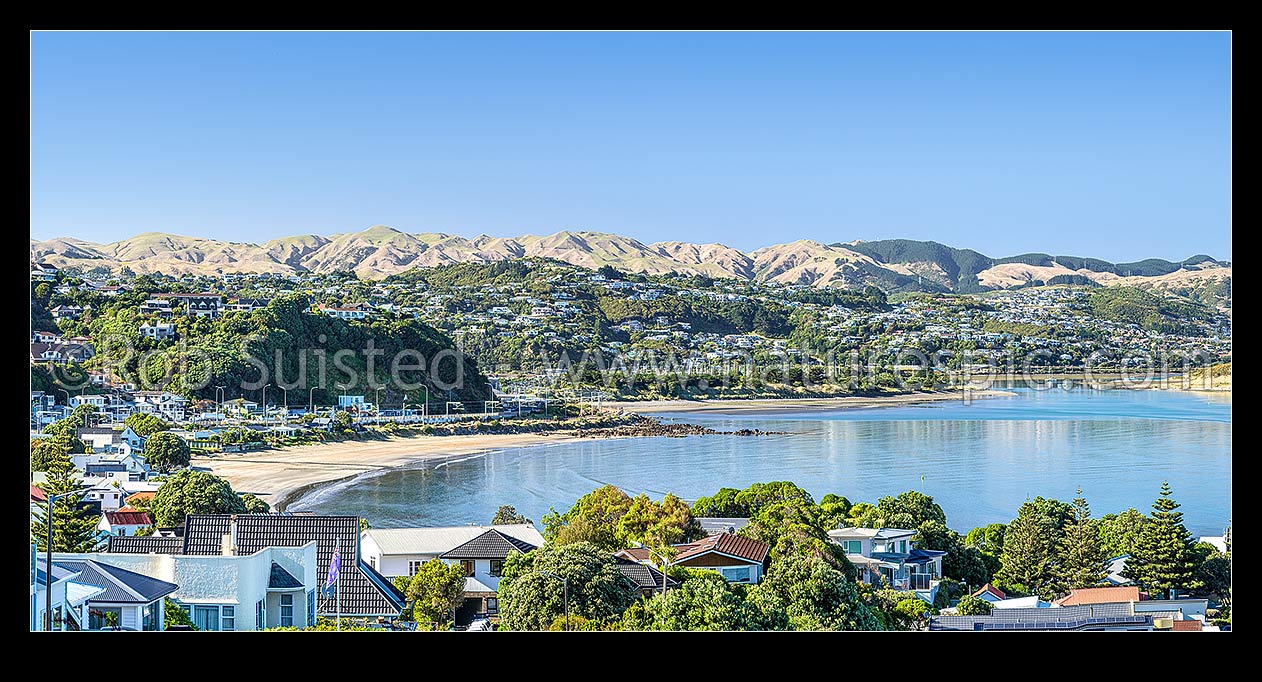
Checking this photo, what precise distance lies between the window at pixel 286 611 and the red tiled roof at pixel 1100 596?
422 centimetres

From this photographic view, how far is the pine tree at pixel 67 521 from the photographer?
25.3 ft

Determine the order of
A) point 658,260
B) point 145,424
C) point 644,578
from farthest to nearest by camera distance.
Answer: point 658,260
point 145,424
point 644,578

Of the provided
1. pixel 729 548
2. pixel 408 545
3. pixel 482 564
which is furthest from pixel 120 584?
pixel 729 548

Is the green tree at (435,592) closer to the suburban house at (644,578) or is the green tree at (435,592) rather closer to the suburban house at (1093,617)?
the suburban house at (644,578)

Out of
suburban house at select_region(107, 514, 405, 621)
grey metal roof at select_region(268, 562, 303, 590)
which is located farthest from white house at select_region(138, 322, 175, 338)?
grey metal roof at select_region(268, 562, 303, 590)

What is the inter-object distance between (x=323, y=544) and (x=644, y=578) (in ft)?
5.67

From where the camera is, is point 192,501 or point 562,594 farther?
point 192,501

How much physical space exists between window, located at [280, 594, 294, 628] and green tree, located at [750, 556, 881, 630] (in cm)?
204

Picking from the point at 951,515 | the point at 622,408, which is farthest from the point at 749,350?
the point at 951,515

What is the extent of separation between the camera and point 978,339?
23.9 m

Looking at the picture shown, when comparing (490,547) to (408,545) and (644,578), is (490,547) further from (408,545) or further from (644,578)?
(644,578)

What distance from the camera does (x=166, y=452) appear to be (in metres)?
13.4
